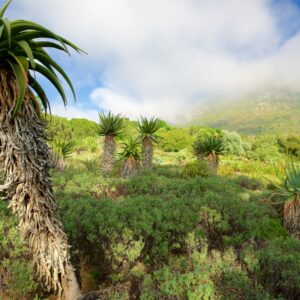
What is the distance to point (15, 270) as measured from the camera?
5.44m

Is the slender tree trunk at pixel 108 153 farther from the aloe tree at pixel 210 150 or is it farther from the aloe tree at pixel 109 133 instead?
the aloe tree at pixel 210 150

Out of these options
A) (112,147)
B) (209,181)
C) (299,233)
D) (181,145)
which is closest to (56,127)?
(181,145)

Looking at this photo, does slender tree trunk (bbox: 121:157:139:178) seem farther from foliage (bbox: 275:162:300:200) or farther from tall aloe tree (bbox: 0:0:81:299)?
tall aloe tree (bbox: 0:0:81:299)

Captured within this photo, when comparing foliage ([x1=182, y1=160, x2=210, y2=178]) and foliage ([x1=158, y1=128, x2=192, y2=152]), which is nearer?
foliage ([x1=182, y1=160, x2=210, y2=178])

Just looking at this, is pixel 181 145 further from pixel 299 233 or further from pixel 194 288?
pixel 194 288

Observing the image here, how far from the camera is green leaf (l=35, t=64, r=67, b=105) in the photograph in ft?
17.3

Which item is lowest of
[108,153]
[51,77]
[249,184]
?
[249,184]

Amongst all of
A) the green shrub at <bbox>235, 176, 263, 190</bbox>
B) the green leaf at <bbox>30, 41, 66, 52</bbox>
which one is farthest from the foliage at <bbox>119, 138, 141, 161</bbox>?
the green leaf at <bbox>30, 41, 66, 52</bbox>

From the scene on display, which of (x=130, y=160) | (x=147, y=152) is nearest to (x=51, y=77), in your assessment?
(x=130, y=160)

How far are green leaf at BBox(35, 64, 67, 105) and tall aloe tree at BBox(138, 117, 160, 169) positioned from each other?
15.1 m

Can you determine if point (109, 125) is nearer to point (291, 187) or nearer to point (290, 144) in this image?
point (291, 187)

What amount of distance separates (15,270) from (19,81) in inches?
125

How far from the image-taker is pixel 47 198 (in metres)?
5.36

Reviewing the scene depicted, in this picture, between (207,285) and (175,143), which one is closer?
(207,285)
